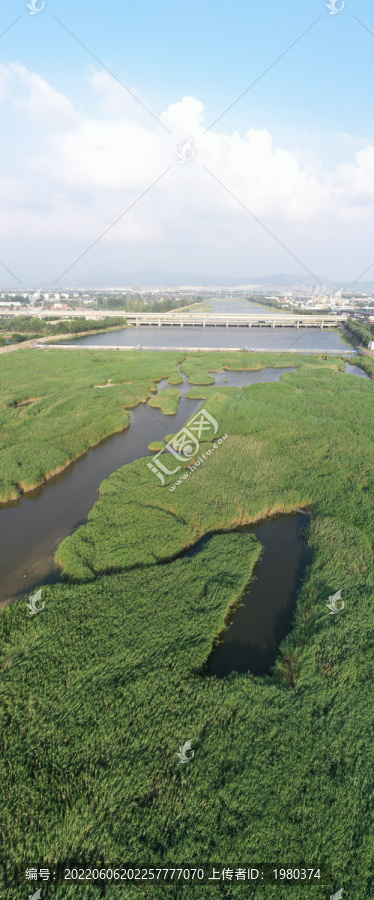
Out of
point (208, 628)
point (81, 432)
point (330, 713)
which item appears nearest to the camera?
point (330, 713)

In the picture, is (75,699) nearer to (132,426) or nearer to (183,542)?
(183,542)

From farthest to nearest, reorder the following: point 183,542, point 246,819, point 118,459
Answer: point 118,459, point 183,542, point 246,819

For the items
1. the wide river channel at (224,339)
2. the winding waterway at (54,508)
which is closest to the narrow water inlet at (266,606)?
the winding waterway at (54,508)

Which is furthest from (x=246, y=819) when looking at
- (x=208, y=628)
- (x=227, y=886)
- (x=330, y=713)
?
(x=208, y=628)

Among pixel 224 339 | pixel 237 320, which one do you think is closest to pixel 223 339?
pixel 224 339

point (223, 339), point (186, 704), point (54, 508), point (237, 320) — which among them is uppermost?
point (237, 320)

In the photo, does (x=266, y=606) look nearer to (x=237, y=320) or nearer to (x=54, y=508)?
(x=54, y=508)

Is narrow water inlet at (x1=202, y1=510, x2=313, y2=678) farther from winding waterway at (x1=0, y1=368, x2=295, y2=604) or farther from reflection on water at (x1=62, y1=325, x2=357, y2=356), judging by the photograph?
reflection on water at (x1=62, y1=325, x2=357, y2=356)
